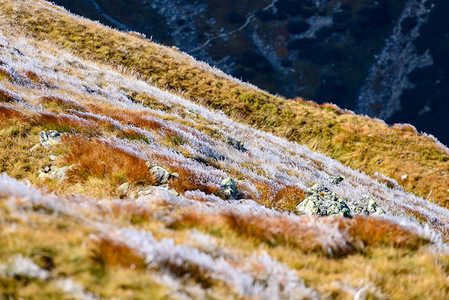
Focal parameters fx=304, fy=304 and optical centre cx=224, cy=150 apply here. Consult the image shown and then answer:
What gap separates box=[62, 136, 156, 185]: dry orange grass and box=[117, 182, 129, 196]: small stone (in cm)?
11

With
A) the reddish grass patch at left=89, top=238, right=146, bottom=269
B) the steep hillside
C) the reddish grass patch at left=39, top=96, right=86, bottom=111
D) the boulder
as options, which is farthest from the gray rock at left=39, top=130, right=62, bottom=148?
the boulder

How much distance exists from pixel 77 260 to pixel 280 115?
17.5 meters

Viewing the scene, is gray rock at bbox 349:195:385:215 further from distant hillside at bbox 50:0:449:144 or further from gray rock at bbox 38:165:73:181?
distant hillside at bbox 50:0:449:144

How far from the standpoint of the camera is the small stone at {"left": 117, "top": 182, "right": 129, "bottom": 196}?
4291 mm

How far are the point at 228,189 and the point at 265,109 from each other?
14.4 meters

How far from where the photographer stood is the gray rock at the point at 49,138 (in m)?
5.40

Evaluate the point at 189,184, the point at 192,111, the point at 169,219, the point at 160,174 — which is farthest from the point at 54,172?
the point at 192,111

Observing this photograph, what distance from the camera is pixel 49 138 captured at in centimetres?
546

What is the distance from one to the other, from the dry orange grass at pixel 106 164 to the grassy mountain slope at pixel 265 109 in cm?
1286

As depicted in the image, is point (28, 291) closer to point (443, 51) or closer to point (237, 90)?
point (237, 90)

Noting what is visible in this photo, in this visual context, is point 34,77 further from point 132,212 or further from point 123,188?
point 132,212

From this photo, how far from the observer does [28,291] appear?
179cm

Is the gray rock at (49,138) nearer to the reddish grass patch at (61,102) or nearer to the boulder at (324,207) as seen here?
the reddish grass patch at (61,102)

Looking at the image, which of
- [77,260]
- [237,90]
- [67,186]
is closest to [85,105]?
[67,186]
